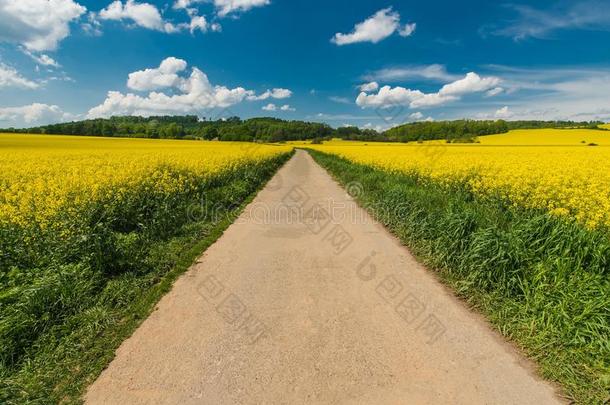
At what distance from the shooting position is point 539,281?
4355 mm

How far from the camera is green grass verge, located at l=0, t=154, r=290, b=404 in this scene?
3.24m

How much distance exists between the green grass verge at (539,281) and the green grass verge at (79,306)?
Result: 4402 millimetres

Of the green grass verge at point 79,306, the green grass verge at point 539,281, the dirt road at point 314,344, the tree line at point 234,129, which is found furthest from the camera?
the tree line at point 234,129

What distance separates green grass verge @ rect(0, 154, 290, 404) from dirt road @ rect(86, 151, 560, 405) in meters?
0.24

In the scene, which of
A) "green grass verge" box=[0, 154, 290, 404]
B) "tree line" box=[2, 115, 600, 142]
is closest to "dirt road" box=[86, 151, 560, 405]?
"green grass verge" box=[0, 154, 290, 404]

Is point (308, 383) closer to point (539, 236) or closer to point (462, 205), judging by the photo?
point (539, 236)

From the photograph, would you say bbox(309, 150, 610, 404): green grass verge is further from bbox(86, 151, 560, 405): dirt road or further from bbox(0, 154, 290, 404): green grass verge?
bbox(0, 154, 290, 404): green grass verge

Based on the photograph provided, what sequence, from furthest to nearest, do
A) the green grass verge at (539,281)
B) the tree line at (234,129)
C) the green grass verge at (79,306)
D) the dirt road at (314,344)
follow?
the tree line at (234,129), the green grass verge at (539,281), the green grass verge at (79,306), the dirt road at (314,344)

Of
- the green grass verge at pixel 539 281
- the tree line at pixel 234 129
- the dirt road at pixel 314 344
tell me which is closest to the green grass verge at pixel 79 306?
the dirt road at pixel 314 344

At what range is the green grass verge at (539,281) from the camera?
11.1 ft

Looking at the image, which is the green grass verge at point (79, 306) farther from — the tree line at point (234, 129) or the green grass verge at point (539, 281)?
the tree line at point (234, 129)

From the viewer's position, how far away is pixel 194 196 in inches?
433

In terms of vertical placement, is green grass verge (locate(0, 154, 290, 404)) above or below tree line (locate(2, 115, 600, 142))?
below

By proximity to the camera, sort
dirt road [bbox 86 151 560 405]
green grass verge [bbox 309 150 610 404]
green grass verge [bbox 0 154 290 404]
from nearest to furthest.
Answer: dirt road [bbox 86 151 560 405] < green grass verge [bbox 0 154 290 404] < green grass verge [bbox 309 150 610 404]
